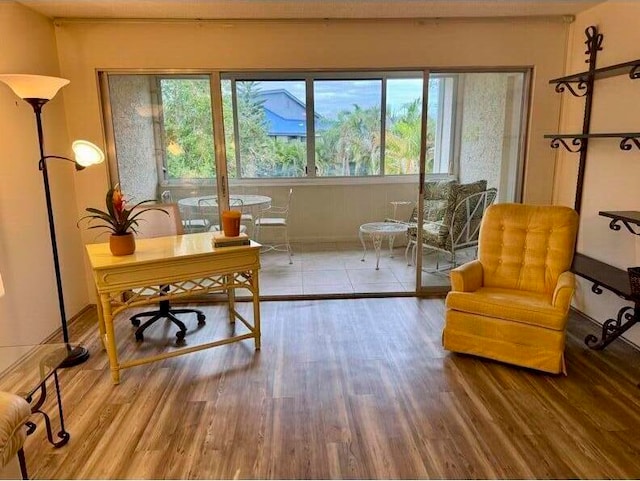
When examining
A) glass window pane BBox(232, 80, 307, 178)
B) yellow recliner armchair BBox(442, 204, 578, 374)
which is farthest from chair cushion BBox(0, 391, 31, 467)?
glass window pane BBox(232, 80, 307, 178)

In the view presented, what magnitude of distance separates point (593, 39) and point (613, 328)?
2173 millimetres

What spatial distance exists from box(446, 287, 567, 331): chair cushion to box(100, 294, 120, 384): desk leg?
7.05 ft

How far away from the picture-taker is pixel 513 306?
2662 mm

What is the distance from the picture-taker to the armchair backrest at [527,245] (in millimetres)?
2928

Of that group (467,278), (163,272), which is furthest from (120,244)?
(467,278)

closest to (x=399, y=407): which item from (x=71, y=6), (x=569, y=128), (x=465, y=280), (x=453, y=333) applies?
(x=453, y=333)

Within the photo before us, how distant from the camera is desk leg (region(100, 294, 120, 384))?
8.12 ft

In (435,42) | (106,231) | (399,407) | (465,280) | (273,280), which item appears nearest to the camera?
(399,407)

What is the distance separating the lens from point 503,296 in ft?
9.20

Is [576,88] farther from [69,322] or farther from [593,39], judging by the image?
[69,322]

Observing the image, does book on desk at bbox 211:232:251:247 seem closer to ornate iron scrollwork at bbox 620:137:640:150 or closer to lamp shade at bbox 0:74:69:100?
lamp shade at bbox 0:74:69:100

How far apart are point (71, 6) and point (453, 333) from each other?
3598 mm

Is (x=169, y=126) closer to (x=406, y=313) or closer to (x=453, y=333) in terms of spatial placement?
(x=406, y=313)

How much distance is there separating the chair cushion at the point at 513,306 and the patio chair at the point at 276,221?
2783 mm
